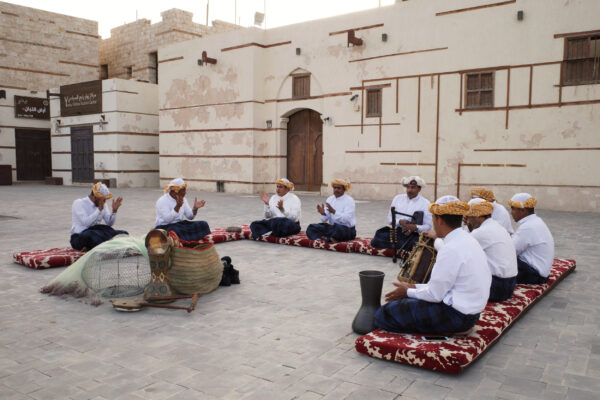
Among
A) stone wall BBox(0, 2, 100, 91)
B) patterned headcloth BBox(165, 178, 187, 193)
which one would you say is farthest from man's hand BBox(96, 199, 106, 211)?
stone wall BBox(0, 2, 100, 91)

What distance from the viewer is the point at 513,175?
12188 mm

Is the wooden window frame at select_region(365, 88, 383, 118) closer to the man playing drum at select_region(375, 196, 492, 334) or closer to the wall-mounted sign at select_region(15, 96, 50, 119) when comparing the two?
the man playing drum at select_region(375, 196, 492, 334)

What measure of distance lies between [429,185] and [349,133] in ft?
9.83

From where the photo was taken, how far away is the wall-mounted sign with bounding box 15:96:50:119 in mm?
22688

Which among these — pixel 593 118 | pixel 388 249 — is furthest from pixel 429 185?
pixel 388 249

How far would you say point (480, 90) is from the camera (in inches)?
491

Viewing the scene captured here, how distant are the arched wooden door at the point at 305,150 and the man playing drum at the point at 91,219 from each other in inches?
409

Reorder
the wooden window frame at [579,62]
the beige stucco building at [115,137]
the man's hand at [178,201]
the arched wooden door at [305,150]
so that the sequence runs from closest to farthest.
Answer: the man's hand at [178,201] → the wooden window frame at [579,62] → the arched wooden door at [305,150] → the beige stucco building at [115,137]

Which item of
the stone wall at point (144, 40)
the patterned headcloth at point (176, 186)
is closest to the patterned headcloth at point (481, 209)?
the patterned headcloth at point (176, 186)

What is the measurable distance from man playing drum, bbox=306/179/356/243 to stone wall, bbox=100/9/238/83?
18383 millimetres

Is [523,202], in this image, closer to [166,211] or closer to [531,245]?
[531,245]

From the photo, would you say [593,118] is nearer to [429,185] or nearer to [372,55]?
[429,185]

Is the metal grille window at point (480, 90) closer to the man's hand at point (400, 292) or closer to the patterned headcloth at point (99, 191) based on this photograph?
the patterned headcloth at point (99, 191)

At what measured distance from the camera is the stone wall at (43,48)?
22.7 meters
